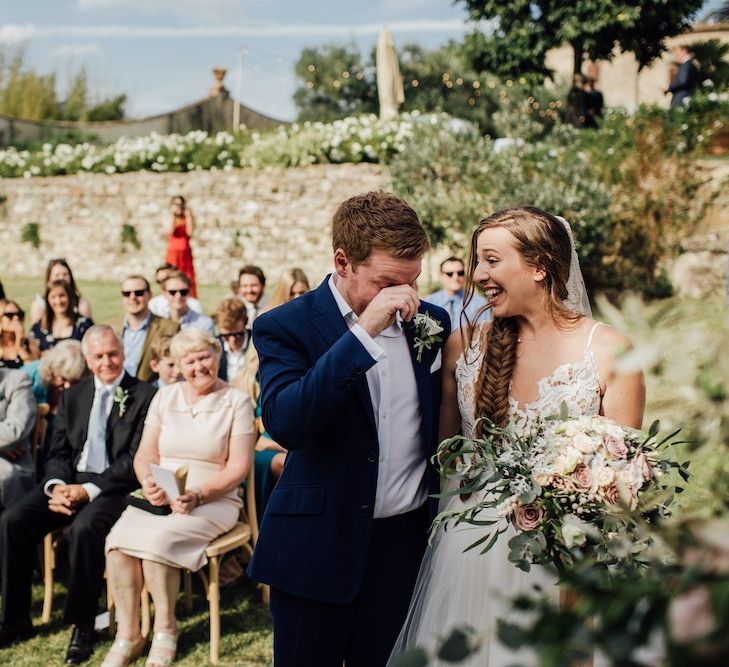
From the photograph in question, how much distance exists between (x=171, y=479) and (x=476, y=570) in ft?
7.90

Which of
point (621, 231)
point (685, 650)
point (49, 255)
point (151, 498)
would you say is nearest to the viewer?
point (685, 650)

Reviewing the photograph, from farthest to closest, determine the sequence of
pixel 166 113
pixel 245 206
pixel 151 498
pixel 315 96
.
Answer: pixel 315 96
pixel 166 113
pixel 245 206
pixel 151 498

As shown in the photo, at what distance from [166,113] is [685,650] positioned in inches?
1124

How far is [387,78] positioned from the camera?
63.8 ft

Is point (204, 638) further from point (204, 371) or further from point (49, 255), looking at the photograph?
point (49, 255)

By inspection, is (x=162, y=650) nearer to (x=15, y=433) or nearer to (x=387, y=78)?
(x=15, y=433)

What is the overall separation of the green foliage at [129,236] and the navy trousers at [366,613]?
58.4 ft

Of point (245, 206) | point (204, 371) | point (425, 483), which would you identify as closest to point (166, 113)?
point (245, 206)

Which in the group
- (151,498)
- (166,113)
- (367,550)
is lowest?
(151,498)

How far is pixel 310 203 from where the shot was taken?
17.6 meters

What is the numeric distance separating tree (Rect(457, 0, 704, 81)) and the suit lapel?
1574cm

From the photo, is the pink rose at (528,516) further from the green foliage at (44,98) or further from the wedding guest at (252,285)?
the green foliage at (44,98)

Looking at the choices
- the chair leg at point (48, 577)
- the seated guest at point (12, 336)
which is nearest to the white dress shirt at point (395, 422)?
the chair leg at point (48, 577)

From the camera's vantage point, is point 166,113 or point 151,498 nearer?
point 151,498
